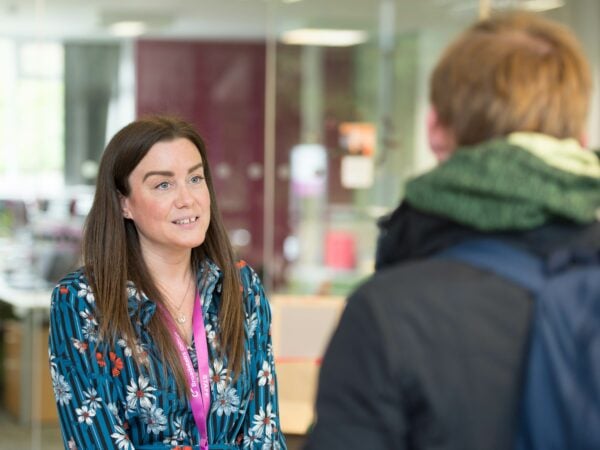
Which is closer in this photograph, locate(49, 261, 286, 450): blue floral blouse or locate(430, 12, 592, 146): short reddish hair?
locate(430, 12, 592, 146): short reddish hair

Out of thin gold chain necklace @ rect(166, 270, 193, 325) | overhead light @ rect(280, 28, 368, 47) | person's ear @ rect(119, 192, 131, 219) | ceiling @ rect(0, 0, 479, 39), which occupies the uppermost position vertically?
ceiling @ rect(0, 0, 479, 39)

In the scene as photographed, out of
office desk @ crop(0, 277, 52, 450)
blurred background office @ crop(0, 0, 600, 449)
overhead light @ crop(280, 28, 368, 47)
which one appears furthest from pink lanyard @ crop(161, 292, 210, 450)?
overhead light @ crop(280, 28, 368, 47)

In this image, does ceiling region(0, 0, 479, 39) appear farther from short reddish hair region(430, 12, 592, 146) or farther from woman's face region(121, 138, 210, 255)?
short reddish hair region(430, 12, 592, 146)

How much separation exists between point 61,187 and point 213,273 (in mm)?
3303

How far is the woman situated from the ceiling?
3.29 m

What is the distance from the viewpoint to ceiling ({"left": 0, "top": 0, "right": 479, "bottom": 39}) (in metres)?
5.81

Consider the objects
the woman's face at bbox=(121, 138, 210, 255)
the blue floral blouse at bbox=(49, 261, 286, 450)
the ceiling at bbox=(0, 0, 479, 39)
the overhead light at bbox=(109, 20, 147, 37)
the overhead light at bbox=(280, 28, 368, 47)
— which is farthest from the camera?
the overhead light at bbox=(280, 28, 368, 47)

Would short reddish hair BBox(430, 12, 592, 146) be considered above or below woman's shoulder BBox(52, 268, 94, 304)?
above

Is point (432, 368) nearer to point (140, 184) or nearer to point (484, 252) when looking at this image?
point (484, 252)

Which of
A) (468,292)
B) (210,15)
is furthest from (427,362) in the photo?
(210,15)

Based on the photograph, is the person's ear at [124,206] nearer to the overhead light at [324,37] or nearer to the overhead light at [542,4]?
the overhead light at [324,37]

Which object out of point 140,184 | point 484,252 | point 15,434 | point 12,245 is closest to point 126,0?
point 12,245

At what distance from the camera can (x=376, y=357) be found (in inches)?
50.5

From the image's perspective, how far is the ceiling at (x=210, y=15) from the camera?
5809mm
